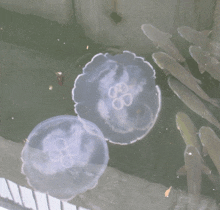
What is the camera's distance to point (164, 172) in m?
1.40

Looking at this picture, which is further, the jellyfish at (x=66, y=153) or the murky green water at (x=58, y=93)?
the jellyfish at (x=66, y=153)

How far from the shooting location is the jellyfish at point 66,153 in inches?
55.6

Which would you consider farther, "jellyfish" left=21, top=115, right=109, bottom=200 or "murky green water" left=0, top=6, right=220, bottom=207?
"jellyfish" left=21, top=115, right=109, bottom=200

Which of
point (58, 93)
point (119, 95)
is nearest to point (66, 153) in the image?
point (58, 93)

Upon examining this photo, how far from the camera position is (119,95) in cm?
134

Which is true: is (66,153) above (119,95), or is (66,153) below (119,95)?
below

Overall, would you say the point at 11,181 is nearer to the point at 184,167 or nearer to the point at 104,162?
the point at 104,162

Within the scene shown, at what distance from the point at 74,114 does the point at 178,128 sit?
68 centimetres

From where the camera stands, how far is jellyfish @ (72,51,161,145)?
1.32 m

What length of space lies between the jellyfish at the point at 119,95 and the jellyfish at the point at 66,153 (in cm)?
11

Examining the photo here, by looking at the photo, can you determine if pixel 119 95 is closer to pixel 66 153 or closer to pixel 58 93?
pixel 58 93

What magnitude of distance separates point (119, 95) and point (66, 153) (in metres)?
0.54

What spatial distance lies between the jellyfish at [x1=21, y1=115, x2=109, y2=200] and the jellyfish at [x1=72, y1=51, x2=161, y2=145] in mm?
110

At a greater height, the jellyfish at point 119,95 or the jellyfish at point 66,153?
the jellyfish at point 119,95
